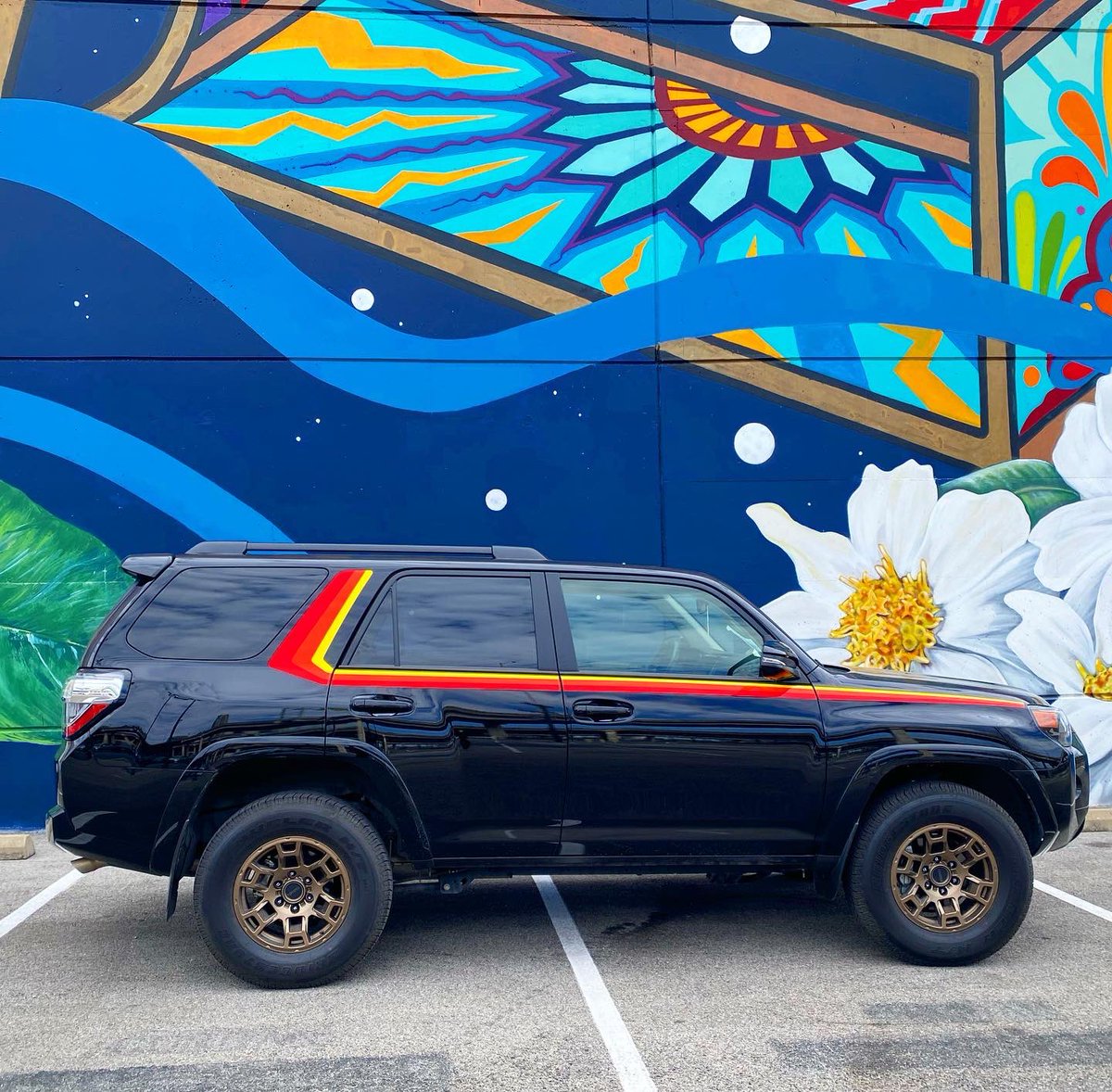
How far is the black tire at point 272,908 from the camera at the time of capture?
484cm

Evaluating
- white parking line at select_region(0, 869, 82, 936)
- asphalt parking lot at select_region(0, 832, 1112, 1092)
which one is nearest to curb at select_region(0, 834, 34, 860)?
white parking line at select_region(0, 869, 82, 936)

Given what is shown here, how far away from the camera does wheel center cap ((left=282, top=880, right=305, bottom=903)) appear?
4910 mm

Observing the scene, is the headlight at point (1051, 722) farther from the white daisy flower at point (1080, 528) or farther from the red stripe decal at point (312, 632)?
the white daisy flower at point (1080, 528)

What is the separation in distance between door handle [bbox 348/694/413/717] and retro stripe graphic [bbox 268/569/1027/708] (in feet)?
0.19

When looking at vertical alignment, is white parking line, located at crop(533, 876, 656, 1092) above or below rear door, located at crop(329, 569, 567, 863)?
below

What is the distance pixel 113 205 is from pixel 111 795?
5631 millimetres

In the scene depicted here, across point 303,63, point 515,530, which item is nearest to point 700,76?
point 303,63

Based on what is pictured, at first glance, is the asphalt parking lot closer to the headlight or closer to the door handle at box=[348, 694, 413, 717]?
the headlight

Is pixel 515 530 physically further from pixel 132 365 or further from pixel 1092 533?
pixel 1092 533

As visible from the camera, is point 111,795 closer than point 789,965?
Yes

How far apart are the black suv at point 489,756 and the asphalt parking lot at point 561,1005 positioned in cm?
33

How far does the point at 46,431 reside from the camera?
872cm

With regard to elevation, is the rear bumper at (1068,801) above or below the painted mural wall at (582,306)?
below

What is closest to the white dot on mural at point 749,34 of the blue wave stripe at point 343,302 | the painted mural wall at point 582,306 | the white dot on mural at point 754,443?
the painted mural wall at point 582,306
